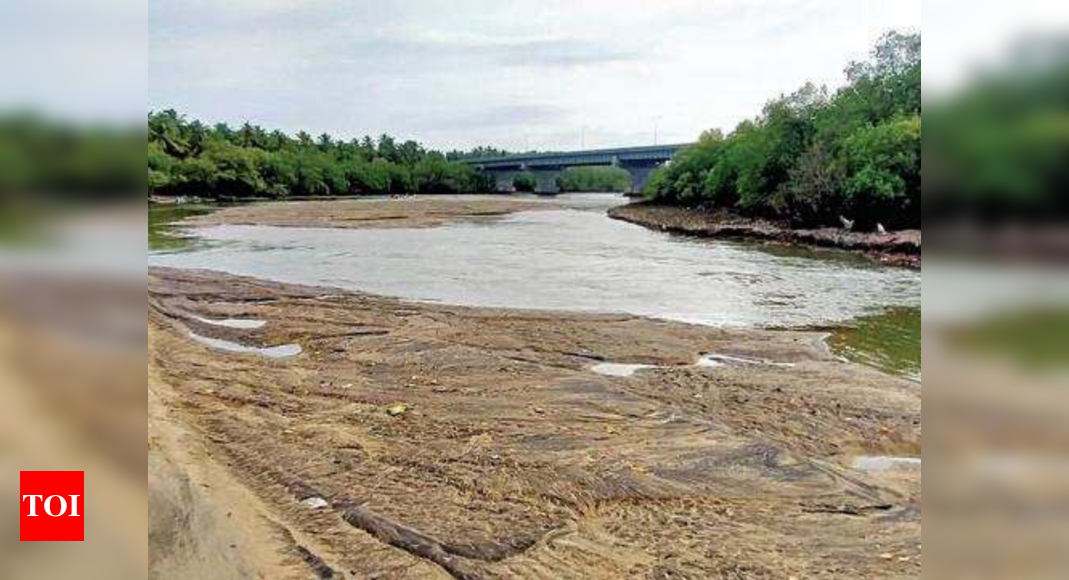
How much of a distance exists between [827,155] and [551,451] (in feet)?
147

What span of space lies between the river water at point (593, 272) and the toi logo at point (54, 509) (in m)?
13.9

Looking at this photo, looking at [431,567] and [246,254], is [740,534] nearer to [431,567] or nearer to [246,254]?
[431,567]

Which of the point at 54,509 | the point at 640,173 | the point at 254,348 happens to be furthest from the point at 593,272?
the point at 640,173

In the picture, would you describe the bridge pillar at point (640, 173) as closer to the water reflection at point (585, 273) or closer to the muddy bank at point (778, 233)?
the muddy bank at point (778, 233)

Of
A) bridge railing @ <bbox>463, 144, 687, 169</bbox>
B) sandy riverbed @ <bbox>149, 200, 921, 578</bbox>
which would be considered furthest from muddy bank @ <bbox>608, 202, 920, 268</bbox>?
bridge railing @ <bbox>463, 144, 687, 169</bbox>

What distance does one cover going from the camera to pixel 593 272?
2667 centimetres

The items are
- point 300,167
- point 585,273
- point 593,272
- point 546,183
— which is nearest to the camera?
point 585,273

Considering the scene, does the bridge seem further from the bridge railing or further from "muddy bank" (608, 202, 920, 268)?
"muddy bank" (608, 202, 920, 268)

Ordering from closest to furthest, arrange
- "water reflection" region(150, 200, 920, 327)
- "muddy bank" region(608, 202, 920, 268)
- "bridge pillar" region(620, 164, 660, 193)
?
"water reflection" region(150, 200, 920, 327), "muddy bank" region(608, 202, 920, 268), "bridge pillar" region(620, 164, 660, 193)

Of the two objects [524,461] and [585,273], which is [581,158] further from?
[524,461]

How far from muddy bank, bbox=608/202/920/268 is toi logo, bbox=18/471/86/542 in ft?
63.7

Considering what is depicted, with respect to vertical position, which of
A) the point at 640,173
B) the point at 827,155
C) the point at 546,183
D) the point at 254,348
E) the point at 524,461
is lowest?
the point at 524,461

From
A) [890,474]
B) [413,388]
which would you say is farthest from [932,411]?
[413,388]

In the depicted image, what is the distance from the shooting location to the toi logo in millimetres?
2115
